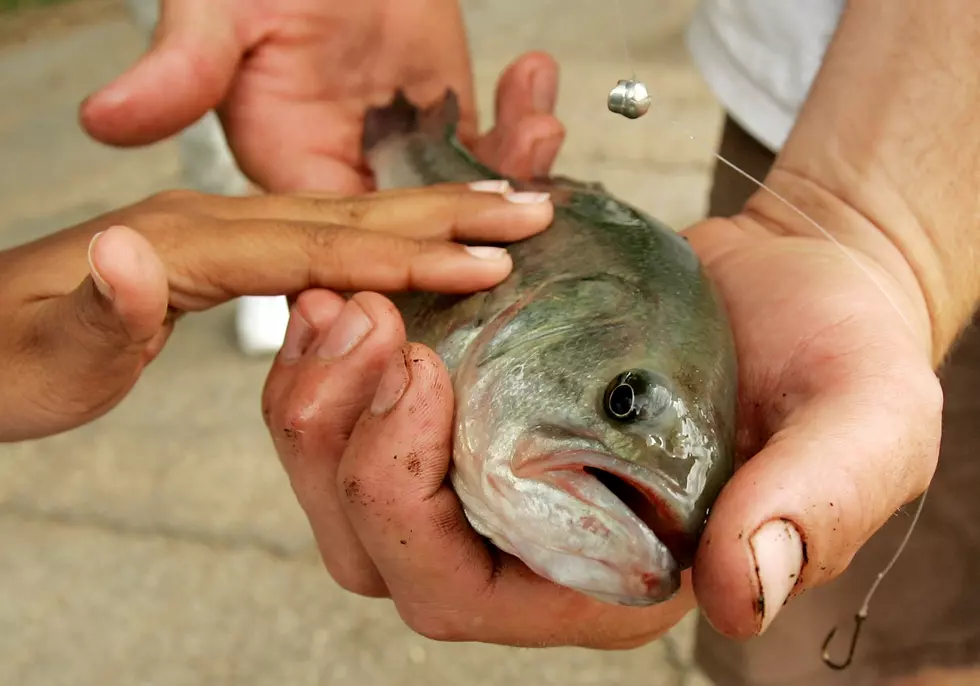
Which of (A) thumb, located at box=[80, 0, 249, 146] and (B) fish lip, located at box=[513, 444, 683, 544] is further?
(A) thumb, located at box=[80, 0, 249, 146]

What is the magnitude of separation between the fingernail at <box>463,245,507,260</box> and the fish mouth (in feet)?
1.31

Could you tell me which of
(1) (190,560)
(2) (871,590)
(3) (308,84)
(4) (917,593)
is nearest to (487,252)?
(2) (871,590)

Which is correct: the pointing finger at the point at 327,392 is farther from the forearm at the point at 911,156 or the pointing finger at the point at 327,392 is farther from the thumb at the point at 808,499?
the forearm at the point at 911,156

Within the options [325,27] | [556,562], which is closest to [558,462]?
[556,562]

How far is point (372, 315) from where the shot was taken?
1.31 m

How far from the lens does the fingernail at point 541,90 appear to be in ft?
7.50

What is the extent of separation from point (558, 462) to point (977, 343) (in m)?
1.06

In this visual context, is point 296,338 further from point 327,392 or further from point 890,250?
point 890,250

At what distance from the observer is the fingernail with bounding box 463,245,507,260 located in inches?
53.1

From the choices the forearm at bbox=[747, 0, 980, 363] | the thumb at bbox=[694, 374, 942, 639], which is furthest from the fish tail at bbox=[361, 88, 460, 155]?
the thumb at bbox=[694, 374, 942, 639]

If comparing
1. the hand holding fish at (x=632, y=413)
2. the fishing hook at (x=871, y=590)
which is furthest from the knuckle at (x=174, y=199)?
the fishing hook at (x=871, y=590)

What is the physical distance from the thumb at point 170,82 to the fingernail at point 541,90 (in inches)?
31.4

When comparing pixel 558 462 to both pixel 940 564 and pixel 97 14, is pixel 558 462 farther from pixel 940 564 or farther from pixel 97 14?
pixel 97 14

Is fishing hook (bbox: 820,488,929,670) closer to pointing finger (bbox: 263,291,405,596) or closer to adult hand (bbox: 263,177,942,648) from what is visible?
adult hand (bbox: 263,177,942,648)
